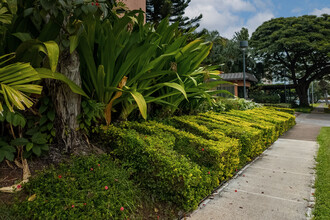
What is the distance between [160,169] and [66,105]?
123 centimetres

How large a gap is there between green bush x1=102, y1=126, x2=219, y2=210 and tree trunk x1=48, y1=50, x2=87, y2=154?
43cm

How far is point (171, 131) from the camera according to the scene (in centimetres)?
361

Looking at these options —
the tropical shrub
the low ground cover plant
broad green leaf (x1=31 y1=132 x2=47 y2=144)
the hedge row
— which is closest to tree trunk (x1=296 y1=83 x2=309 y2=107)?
the hedge row

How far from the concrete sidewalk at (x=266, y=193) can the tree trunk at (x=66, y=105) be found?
152cm

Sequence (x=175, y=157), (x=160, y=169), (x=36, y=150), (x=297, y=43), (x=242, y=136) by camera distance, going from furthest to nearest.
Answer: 1. (x=297, y=43)
2. (x=242, y=136)
3. (x=175, y=157)
4. (x=160, y=169)
5. (x=36, y=150)

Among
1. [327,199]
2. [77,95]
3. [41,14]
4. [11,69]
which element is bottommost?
[327,199]

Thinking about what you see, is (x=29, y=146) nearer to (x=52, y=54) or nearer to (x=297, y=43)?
(x=52, y=54)

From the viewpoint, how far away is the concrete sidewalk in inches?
102

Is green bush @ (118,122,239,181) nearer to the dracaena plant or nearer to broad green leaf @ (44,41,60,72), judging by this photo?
the dracaena plant

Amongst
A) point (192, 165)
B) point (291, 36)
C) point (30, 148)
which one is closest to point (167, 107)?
point (192, 165)

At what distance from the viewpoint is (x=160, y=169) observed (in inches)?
100

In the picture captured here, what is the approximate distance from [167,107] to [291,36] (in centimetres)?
2133

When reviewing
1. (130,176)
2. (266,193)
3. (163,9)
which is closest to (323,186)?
(266,193)

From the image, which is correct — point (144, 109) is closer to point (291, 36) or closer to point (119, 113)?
point (119, 113)
